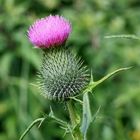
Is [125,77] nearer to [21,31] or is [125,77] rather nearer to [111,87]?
[111,87]

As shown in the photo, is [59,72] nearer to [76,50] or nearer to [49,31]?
→ [49,31]

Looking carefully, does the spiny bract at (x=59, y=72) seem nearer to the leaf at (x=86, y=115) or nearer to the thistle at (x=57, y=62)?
the thistle at (x=57, y=62)

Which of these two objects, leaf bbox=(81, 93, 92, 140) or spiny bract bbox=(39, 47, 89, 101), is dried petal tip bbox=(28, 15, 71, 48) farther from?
leaf bbox=(81, 93, 92, 140)

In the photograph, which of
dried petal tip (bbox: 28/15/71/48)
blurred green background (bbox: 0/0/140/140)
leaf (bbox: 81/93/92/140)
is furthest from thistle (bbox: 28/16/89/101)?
blurred green background (bbox: 0/0/140/140)

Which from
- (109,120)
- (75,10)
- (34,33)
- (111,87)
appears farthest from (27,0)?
(34,33)

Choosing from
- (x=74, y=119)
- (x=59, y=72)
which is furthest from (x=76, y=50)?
(x=74, y=119)

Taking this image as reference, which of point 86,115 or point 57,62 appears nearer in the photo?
point 86,115
